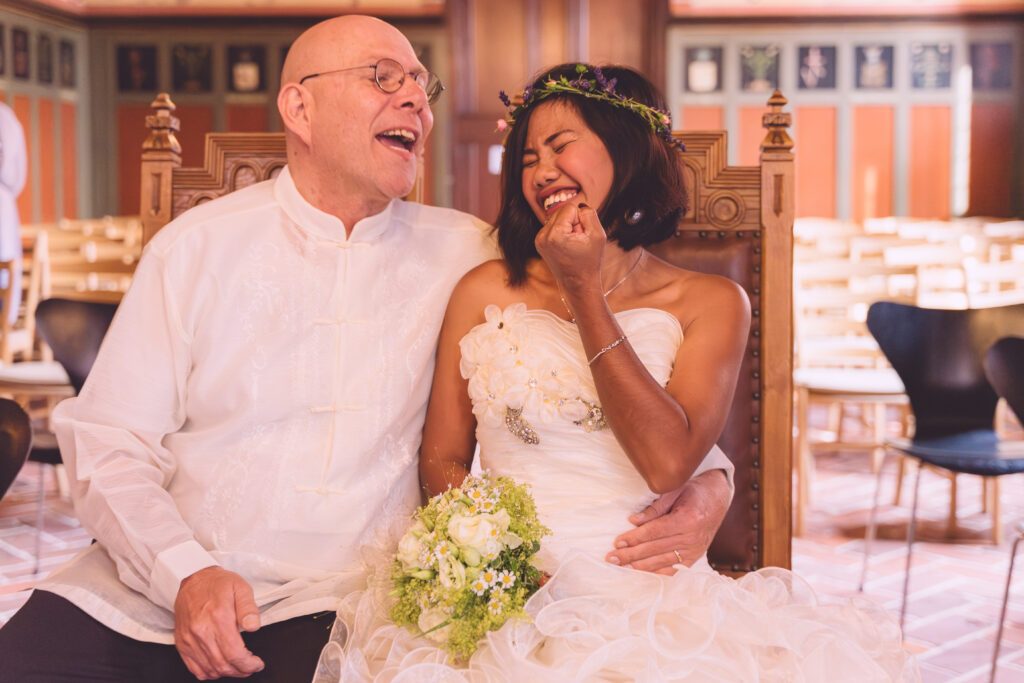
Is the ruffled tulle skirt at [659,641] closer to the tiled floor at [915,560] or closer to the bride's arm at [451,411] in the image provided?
the bride's arm at [451,411]

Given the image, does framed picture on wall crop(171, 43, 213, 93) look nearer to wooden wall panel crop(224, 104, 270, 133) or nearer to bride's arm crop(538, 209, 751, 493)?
wooden wall panel crop(224, 104, 270, 133)

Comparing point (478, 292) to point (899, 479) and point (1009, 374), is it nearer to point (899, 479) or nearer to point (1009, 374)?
point (1009, 374)

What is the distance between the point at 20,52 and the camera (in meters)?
12.1

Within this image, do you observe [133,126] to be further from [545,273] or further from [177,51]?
[545,273]

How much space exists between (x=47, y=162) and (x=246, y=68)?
8.69ft

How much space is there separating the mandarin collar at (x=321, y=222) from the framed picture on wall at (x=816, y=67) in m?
11.3

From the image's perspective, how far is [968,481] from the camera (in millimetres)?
6070

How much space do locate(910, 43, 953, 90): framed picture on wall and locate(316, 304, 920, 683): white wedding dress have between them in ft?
38.4

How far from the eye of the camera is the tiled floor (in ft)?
11.6

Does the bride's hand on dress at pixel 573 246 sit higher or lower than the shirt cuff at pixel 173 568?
higher

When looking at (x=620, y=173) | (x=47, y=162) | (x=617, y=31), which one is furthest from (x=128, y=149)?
(x=620, y=173)

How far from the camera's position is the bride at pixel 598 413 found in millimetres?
1553

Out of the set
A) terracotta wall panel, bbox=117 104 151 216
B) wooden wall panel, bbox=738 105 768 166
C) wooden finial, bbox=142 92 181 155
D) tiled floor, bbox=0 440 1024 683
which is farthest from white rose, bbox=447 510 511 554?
terracotta wall panel, bbox=117 104 151 216

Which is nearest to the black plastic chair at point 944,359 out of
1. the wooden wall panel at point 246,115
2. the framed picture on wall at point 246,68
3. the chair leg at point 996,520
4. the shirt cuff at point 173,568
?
the chair leg at point 996,520
